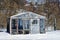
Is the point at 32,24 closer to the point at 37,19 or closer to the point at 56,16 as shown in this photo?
the point at 37,19

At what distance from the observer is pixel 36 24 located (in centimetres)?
1934

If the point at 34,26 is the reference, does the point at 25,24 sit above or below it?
above

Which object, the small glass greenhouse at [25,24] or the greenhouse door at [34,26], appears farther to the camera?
the greenhouse door at [34,26]

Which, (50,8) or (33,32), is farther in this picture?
(50,8)

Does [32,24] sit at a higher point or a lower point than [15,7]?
lower

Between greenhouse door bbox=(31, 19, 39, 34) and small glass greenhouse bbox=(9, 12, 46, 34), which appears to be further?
greenhouse door bbox=(31, 19, 39, 34)

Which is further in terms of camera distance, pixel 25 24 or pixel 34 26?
pixel 34 26

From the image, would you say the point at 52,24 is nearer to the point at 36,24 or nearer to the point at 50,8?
the point at 50,8

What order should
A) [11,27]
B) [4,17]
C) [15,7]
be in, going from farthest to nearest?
[15,7] < [4,17] < [11,27]

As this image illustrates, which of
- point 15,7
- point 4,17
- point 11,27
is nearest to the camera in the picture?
point 11,27

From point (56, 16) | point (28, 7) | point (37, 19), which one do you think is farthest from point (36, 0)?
point (37, 19)

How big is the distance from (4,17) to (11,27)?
6710mm

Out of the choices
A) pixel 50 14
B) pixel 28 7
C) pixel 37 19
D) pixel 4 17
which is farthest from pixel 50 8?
pixel 37 19

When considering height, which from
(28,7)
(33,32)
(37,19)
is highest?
(28,7)
